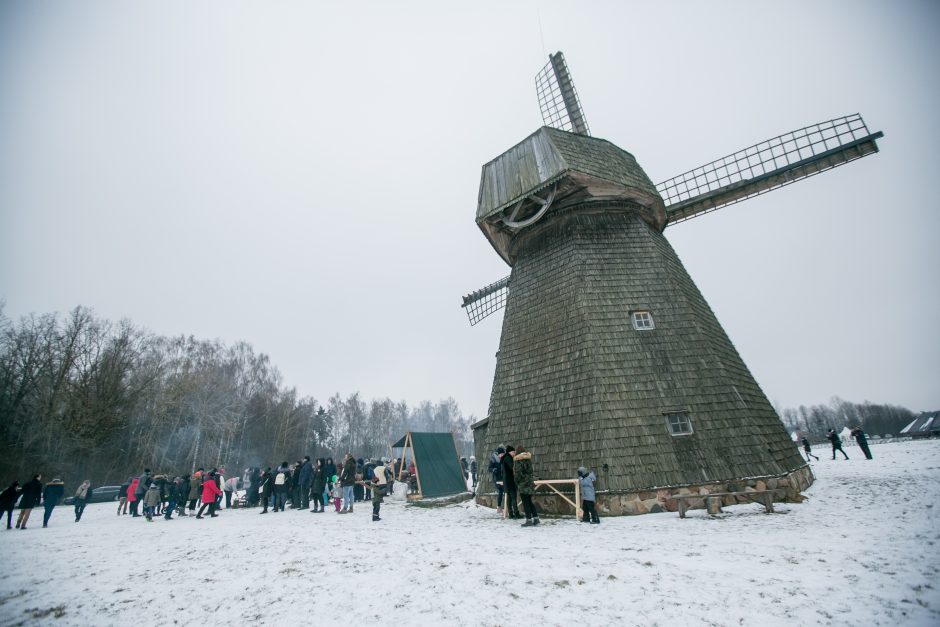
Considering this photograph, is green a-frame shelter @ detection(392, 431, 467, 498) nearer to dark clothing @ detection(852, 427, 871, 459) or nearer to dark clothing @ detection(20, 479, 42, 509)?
dark clothing @ detection(20, 479, 42, 509)

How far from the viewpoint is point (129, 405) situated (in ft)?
98.0

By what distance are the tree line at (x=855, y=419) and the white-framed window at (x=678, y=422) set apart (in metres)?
19.9

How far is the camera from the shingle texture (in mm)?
9453

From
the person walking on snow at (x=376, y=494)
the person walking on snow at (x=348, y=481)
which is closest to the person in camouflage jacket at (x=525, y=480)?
the person walking on snow at (x=376, y=494)

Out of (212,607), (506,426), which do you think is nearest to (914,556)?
(506,426)

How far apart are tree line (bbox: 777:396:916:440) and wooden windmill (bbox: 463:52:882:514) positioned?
1822 centimetres

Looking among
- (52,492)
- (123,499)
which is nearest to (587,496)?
(52,492)

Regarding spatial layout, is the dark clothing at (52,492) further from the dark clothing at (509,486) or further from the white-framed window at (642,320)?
the white-framed window at (642,320)

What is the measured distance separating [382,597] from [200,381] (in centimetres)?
4233

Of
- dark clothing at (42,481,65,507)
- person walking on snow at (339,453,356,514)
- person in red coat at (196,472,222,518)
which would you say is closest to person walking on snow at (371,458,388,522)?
person walking on snow at (339,453,356,514)

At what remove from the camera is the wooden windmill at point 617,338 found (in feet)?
31.0

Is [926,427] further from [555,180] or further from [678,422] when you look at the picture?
[555,180]

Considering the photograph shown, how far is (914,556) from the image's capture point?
4.84 meters

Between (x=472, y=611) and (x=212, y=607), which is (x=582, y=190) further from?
(x=212, y=607)
